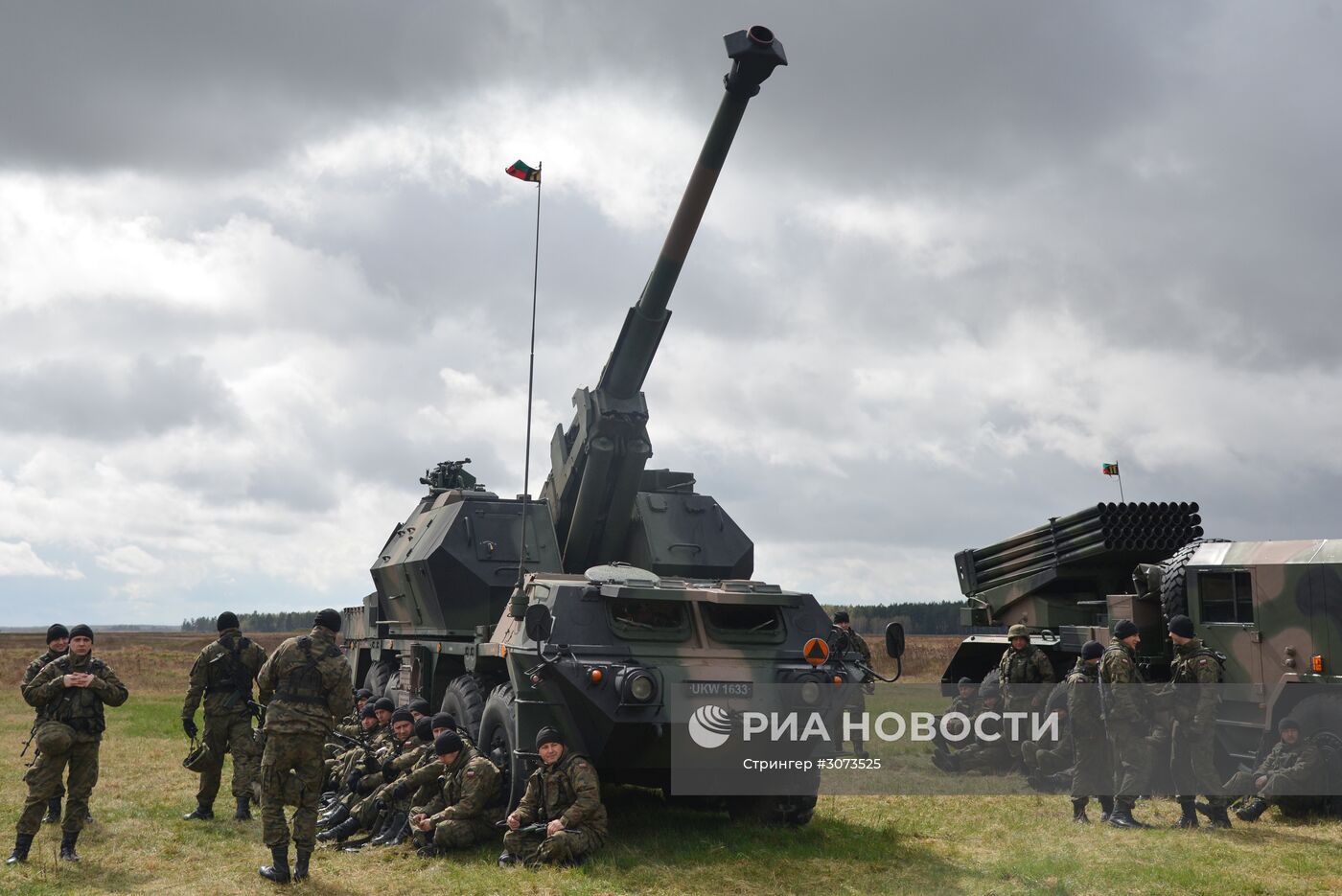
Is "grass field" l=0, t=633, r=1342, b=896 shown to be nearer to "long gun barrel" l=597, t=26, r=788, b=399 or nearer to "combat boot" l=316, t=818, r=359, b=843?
"combat boot" l=316, t=818, r=359, b=843

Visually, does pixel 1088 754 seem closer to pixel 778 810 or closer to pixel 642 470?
pixel 778 810

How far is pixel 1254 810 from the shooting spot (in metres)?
10.1

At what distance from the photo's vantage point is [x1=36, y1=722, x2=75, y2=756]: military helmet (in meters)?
9.08

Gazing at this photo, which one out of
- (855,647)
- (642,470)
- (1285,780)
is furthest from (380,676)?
(1285,780)

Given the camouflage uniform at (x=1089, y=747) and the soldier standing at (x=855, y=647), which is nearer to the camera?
the camouflage uniform at (x=1089, y=747)

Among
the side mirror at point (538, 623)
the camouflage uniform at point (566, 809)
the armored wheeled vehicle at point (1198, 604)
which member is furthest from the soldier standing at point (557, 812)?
the armored wheeled vehicle at point (1198, 604)

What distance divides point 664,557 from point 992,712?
3.95 meters

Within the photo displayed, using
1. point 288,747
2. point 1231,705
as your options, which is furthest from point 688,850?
point 1231,705

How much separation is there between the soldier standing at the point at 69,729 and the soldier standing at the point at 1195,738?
26.1 ft

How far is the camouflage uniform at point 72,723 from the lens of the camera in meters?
9.01

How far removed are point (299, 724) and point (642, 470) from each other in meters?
4.95

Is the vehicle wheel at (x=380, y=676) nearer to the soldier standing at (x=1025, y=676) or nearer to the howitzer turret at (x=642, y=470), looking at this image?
the howitzer turret at (x=642, y=470)

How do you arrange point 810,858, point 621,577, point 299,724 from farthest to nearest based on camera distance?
1. point 621,577
2. point 810,858
3. point 299,724

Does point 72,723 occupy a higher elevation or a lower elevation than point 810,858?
higher
